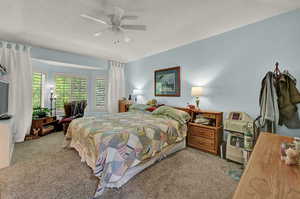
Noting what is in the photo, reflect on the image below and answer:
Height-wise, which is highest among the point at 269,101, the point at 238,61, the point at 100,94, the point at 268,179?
the point at 238,61

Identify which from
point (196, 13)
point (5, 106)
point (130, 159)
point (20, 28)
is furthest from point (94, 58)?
point (130, 159)

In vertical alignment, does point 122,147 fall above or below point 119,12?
below

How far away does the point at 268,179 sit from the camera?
71 centimetres

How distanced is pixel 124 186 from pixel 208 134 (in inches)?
75.8

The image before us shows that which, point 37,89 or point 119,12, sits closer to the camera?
point 119,12

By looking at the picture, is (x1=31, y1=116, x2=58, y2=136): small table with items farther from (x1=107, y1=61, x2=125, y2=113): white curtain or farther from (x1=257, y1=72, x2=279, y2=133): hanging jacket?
(x1=257, y1=72, x2=279, y2=133): hanging jacket

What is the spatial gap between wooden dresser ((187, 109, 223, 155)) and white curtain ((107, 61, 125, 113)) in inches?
126

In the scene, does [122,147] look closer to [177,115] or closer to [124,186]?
[124,186]

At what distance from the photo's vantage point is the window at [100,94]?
519 centimetres

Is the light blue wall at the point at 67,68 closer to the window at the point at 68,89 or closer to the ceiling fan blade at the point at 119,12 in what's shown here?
the window at the point at 68,89

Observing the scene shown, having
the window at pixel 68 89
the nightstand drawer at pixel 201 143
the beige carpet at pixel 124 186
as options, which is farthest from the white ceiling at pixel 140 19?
the beige carpet at pixel 124 186

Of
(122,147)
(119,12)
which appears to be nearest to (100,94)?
(119,12)

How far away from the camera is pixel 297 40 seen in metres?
2.06

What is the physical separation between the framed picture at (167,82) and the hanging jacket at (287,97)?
212 cm
